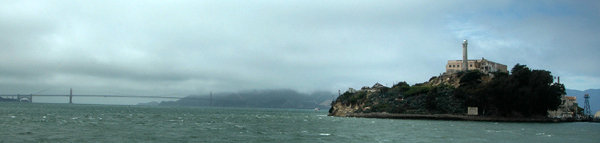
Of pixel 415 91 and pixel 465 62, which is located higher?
pixel 465 62

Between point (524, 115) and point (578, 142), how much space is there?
51.6 meters

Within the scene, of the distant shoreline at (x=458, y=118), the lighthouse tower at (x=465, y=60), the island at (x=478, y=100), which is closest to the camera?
the distant shoreline at (x=458, y=118)

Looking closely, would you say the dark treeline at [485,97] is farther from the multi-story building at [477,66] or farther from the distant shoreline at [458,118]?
the multi-story building at [477,66]

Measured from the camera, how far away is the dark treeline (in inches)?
3369

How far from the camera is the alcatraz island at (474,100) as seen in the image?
281 feet

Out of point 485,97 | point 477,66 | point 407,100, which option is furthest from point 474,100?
point 477,66

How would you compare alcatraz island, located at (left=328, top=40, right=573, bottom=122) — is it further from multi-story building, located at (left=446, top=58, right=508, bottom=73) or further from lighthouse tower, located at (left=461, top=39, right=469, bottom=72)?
lighthouse tower, located at (left=461, top=39, right=469, bottom=72)

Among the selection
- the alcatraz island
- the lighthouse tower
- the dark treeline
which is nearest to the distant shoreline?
the alcatraz island

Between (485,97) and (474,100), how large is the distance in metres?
2.98

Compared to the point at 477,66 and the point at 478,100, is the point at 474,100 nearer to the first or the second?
the point at 478,100

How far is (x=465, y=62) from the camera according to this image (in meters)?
118

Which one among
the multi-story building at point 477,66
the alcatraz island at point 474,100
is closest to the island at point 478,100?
the alcatraz island at point 474,100

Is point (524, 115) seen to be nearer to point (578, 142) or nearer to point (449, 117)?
point (449, 117)

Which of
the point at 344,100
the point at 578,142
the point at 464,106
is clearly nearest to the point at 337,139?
the point at 578,142
